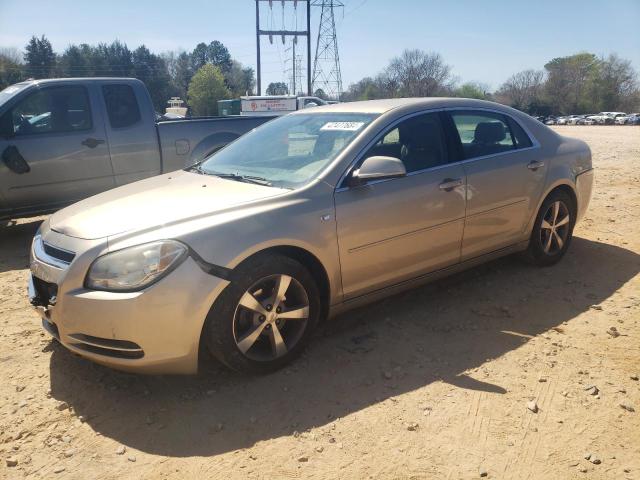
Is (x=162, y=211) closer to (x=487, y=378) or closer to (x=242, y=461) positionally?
(x=242, y=461)

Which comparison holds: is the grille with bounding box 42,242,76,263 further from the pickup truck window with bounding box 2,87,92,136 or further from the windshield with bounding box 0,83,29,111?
the windshield with bounding box 0,83,29,111

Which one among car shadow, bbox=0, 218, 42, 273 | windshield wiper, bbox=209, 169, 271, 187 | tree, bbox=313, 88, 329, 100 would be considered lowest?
car shadow, bbox=0, 218, 42, 273

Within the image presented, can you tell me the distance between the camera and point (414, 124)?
153 inches

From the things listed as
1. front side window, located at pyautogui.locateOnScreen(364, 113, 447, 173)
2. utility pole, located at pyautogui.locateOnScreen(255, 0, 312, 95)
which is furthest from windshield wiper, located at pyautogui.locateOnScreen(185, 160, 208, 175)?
utility pole, located at pyautogui.locateOnScreen(255, 0, 312, 95)

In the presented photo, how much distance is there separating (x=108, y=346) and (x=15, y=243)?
14.9ft

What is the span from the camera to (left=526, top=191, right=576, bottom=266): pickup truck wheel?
15.4 ft

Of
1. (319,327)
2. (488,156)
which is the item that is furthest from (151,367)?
(488,156)

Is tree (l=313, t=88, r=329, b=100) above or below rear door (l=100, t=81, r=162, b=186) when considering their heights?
above

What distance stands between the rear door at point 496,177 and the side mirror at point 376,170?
0.93 metres

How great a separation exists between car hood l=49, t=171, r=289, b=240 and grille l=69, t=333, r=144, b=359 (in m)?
0.55

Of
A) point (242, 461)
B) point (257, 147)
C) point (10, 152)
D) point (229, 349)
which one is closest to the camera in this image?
point (242, 461)

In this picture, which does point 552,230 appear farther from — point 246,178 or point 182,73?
point 182,73

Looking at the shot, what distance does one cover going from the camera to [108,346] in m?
2.71

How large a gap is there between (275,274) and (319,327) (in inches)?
36.8
